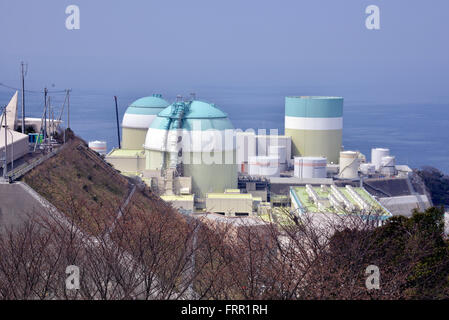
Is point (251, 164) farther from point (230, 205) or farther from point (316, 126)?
point (230, 205)

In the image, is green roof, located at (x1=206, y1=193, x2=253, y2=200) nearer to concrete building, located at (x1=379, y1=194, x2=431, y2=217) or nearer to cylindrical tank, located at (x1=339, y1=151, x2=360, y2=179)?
concrete building, located at (x1=379, y1=194, x2=431, y2=217)

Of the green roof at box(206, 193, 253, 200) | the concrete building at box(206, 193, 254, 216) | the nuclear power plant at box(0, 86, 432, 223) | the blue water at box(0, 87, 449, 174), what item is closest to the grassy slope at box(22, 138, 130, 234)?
the nuclear power plant at box(0, 86, 432, 223)

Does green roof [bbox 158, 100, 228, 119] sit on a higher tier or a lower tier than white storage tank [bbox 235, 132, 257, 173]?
higher

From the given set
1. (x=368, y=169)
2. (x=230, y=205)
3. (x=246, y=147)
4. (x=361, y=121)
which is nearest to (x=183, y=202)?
(x=230, y=205)

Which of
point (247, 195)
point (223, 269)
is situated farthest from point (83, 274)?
point (247, 195)

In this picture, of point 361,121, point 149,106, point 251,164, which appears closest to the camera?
point 251,164
